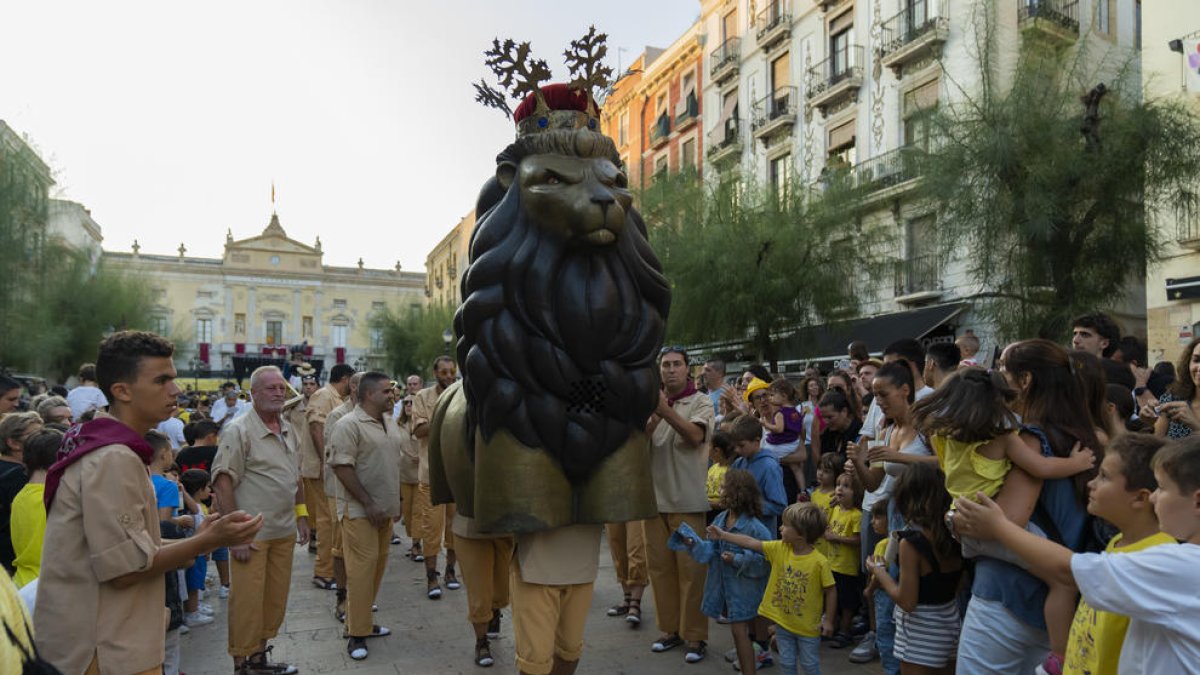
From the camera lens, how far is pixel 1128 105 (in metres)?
11.3

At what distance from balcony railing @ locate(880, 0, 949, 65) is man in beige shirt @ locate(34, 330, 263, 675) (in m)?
18.5

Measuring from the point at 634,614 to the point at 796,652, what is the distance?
160 centimetres

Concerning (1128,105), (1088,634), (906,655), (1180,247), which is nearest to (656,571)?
(906,655)

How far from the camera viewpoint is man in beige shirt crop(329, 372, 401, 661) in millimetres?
5152

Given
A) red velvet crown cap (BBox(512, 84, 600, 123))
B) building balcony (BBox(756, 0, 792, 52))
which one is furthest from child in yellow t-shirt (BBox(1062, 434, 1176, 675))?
building balcony (BBox(756, 0, 792, 52))

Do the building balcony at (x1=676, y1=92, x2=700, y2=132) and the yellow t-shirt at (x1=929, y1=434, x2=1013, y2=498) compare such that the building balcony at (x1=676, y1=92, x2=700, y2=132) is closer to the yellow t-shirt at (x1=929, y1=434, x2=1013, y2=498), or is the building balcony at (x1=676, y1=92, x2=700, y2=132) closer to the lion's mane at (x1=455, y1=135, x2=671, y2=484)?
the lion's mane at (x1=455, y1=135, x2=671, y2=484)

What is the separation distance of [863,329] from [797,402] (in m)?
11.8

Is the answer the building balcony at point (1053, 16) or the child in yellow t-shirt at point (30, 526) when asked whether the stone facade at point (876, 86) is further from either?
the child in yellow t-shirt at point (30, 526)

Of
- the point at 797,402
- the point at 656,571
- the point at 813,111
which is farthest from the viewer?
the point at 813,111

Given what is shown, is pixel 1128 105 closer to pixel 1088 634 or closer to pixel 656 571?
pixel 656 571

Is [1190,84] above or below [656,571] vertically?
above

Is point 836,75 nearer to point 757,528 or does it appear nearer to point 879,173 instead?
point 879,173

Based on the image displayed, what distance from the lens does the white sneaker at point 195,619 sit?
19.6 feet

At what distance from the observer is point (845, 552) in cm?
518
